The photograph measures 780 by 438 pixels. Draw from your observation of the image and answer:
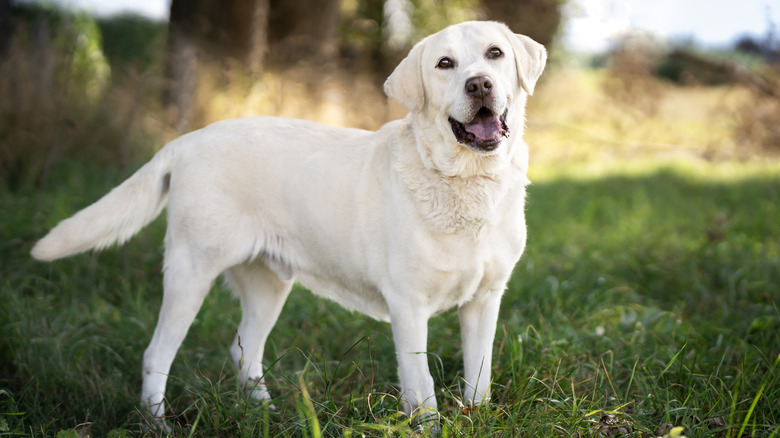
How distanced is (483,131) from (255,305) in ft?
4.90

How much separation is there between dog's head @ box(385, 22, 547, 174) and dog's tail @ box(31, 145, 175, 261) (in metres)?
1.18

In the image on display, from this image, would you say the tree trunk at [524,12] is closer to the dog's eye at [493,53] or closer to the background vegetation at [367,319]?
the background vegetation at [367,319]

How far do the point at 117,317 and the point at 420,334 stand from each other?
1.98m

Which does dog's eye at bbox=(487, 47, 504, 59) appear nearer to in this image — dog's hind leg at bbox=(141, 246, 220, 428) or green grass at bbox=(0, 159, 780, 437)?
green grass at bbox=(0, 159, 780, 437)

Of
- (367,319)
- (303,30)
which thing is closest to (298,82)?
(303,30)

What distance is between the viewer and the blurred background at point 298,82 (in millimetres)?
5723

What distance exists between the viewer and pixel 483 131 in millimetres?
2412

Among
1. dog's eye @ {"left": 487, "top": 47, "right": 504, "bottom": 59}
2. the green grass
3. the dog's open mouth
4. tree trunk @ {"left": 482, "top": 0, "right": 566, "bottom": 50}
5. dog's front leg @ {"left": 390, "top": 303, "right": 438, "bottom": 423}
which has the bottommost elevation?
the green grass

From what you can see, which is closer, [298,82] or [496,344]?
[496,344]

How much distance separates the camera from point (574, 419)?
220cm

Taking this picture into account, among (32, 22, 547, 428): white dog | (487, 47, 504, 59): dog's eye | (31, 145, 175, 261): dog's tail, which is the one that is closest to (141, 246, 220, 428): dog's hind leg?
(32, 22, 547, 428): white dog

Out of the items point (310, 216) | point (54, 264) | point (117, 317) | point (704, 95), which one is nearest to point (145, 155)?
point (54, 264)

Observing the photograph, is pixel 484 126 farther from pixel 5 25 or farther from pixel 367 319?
pixel 5 25

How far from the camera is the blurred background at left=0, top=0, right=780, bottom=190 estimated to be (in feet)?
18.8
